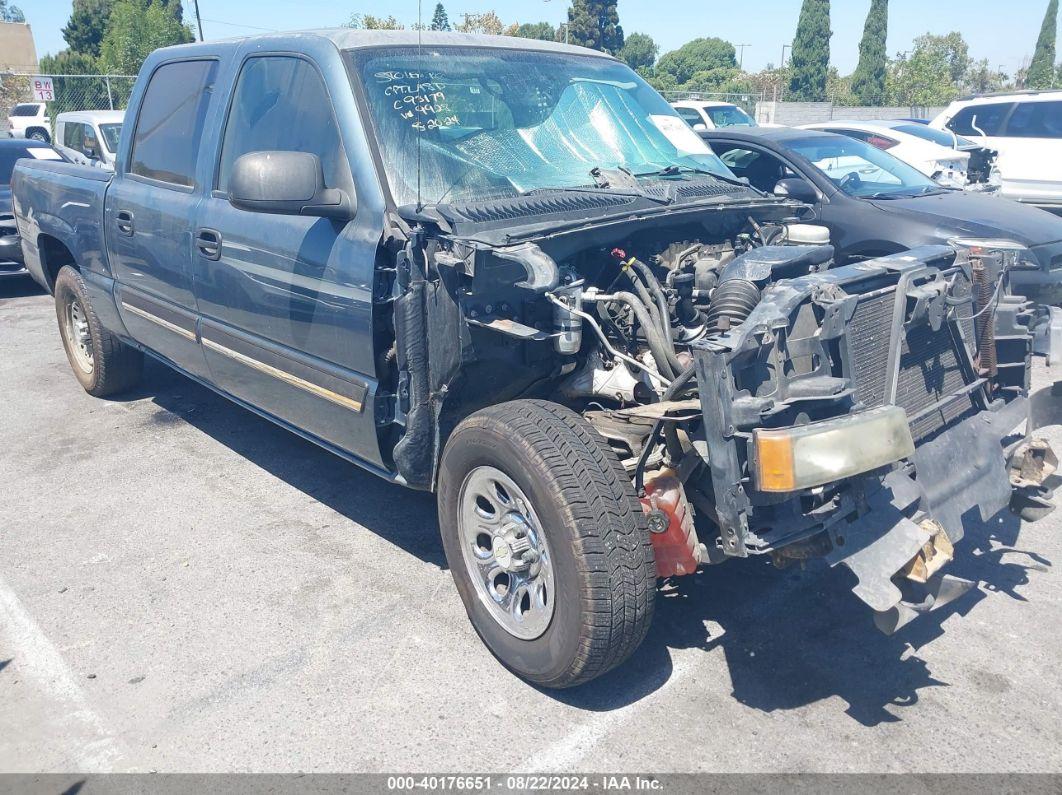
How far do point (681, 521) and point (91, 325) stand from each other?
4505 mm

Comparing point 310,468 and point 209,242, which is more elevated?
point 209,242

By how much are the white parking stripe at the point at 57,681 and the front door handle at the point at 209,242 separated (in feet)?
5.51

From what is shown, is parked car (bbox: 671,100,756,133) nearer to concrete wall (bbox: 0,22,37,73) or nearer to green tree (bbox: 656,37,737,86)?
concrete wall (bbox: 0,22,37,73)

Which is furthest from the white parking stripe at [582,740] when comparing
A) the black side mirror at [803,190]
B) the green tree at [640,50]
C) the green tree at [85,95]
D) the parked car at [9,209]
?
→ the green tree at [640,50]

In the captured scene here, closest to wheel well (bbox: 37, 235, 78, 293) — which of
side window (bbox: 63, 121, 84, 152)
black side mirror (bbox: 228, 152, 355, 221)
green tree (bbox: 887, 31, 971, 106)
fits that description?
black side mirror (bbox: 228, 152, 355, 221)

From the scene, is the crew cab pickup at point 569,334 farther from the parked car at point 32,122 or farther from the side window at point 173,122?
the parked car at point 32,122

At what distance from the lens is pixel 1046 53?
4738cm

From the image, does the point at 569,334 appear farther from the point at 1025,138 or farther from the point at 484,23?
the point at 484,23

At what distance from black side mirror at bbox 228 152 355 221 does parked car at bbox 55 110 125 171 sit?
994cm

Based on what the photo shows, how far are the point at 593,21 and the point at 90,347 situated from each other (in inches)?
1940

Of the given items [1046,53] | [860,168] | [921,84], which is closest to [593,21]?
[921,84]

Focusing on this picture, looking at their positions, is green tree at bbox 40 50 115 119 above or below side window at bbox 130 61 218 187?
above

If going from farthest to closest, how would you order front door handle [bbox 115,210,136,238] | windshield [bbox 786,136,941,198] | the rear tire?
1. windshield [bbox 786,136,941,198]
2. the rear tire
3. front door handle [bbox 115,210,136,238]

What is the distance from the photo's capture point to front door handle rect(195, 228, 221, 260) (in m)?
4.05
